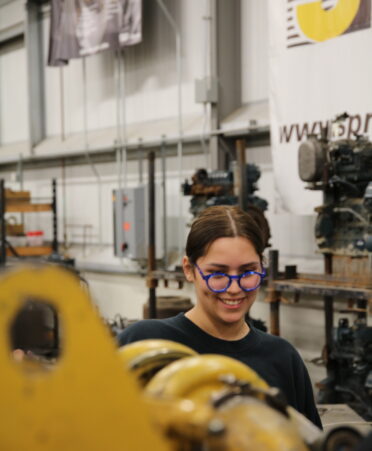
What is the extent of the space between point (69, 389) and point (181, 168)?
635cm

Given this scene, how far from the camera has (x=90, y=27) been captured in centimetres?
734

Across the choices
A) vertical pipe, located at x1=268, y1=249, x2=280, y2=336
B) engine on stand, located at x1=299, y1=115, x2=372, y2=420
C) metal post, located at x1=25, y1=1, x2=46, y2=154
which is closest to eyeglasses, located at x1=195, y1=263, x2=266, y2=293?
engine on stand, located at x1=299, y1=115, x2=372, y2=420

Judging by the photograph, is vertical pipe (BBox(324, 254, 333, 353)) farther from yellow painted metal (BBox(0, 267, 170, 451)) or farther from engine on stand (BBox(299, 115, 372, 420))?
yellow painted metal (BBox(0, 267, 170, 451))

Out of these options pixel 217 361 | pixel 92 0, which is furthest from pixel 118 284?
pixel 217 361

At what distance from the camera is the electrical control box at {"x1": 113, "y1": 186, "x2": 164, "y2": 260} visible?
696 cm

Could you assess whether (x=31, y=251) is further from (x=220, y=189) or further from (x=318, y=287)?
(x=318, y=287)

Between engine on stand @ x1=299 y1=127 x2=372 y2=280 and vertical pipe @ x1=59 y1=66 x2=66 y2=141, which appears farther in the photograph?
vertical pipe @ x1=59 y1=66 x2=66 y2=141

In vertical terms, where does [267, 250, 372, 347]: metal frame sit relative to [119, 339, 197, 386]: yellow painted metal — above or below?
below

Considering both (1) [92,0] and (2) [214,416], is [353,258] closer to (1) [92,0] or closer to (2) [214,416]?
(2) [214,416]

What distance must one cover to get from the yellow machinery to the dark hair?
2.68 ft

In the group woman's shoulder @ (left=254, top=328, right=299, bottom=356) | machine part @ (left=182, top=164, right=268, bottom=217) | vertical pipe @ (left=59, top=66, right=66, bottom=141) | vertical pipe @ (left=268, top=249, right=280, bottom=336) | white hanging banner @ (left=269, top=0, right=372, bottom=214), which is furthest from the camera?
vertical pipe @ (left=59, top=66, right=66, bottom=141)

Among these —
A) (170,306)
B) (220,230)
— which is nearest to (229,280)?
(220,230)

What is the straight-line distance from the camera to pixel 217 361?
2.80 ft

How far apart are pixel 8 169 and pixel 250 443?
31.5ft
